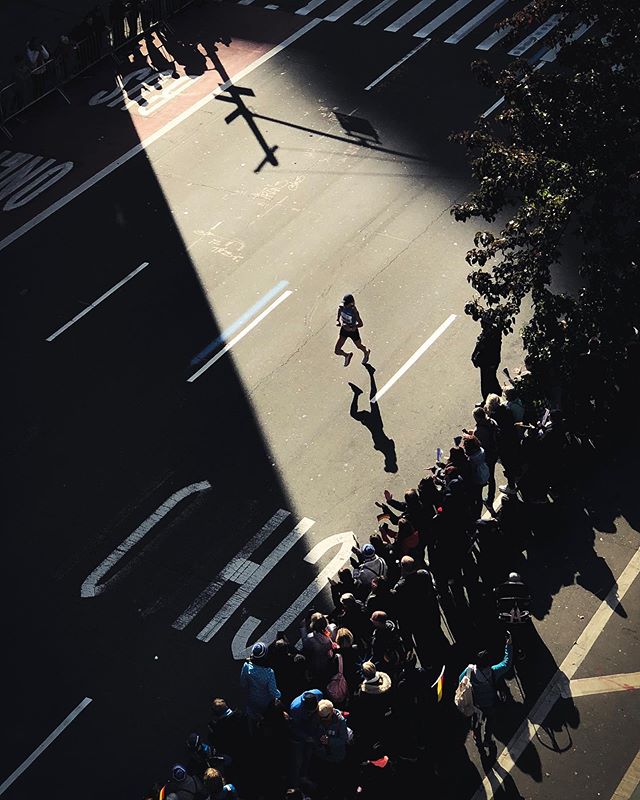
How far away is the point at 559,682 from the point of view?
16.0 m

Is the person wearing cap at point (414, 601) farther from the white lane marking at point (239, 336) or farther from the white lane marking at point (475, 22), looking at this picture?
the white lane marking at point (475, 22)

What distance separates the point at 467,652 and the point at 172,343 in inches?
369

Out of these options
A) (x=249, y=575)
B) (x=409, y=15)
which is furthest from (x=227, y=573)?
(x=409, y=15)

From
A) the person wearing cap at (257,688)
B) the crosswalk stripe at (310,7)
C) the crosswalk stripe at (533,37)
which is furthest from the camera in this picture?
the crosswalk stripe at (310,7)

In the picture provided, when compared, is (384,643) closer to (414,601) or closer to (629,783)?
(414,601)

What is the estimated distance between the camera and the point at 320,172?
27375 millimetres

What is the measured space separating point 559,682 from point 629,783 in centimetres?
173

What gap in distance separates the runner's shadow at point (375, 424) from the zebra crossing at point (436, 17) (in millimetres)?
12858

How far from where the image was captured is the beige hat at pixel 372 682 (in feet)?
48.5

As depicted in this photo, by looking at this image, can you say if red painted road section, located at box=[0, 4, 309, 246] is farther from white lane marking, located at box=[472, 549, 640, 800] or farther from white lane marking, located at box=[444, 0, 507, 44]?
white lane marking, located at box=[472, 549, 640, 800]

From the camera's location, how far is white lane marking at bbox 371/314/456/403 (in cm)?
2134

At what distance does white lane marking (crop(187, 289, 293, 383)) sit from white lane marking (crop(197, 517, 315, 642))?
4.42 meters

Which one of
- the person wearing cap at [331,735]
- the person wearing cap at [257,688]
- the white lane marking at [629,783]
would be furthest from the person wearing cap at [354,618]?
the white lane marking at [629,783]

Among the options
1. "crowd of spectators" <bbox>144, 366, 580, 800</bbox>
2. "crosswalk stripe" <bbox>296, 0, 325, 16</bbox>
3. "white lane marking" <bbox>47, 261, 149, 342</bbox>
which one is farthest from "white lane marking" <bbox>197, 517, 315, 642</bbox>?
"crosswalk stripe" <bbox>296, 0, 325, 16</bbox>
